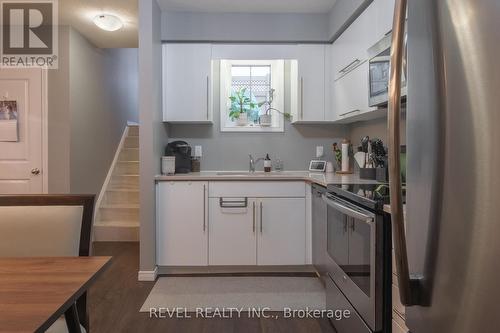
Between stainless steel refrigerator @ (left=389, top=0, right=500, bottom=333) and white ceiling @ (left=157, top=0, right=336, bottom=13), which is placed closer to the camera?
stainless steel refrigerator @ (left=389, top=0, right=500, bottom=333)

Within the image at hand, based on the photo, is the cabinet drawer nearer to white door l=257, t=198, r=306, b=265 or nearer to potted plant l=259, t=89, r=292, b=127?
white door l=257, t=198, r=306, b=265

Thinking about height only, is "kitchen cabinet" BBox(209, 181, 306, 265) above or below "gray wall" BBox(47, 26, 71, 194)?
below

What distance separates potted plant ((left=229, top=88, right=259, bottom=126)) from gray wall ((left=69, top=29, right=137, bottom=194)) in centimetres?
174

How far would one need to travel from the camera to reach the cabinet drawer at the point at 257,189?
2.92m

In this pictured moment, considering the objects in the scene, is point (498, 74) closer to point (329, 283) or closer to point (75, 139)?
point (329, 283)

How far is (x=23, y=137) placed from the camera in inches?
136

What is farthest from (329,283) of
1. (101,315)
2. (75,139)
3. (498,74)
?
(75,139)

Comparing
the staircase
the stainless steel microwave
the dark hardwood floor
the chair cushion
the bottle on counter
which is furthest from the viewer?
the staircase

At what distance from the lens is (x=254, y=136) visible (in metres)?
3.55

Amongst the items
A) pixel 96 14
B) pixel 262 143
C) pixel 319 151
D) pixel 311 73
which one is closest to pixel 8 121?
pixel 96 14

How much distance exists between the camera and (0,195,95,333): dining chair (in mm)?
1302

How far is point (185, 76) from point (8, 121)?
197 cm

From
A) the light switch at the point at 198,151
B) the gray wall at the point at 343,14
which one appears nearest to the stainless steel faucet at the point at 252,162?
the light switch at the point at 198,151

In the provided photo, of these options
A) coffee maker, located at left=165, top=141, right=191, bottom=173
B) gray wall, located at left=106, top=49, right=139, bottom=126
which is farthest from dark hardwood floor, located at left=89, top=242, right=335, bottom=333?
gray wall, located at left=106, top=49, right=139, bottom=126
